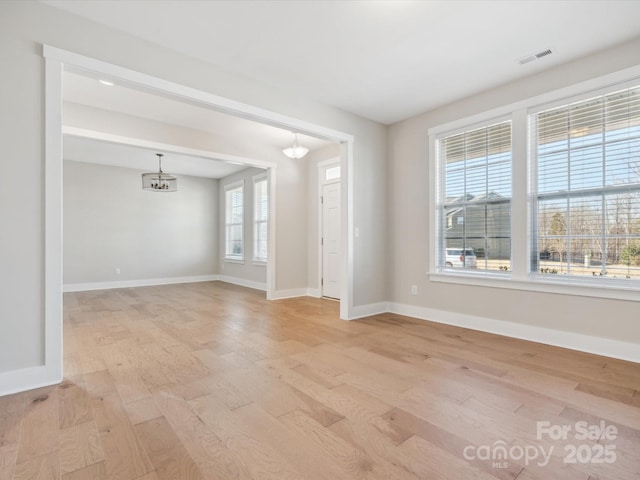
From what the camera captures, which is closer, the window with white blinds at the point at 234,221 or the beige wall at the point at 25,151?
the beige wall at the point at 25,151

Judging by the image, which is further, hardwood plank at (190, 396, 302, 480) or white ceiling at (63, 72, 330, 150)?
white ceiling at (63, 72, 330, 150)

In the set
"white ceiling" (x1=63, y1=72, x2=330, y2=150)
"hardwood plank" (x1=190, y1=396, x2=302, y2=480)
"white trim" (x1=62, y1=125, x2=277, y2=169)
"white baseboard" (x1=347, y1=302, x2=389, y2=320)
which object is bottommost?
"hardwood plank" (x1=190, y1=396, x2=302, y2=480)

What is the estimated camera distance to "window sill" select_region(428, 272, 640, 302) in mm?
2811

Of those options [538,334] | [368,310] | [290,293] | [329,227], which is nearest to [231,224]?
[290,293]

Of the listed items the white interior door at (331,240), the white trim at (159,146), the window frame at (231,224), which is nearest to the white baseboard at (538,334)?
the white interior door at (331,240)

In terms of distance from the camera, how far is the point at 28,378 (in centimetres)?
224

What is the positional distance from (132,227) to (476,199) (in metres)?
7.42

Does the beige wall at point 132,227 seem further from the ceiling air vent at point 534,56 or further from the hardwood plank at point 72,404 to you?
the ceiling air vent at point 534,56

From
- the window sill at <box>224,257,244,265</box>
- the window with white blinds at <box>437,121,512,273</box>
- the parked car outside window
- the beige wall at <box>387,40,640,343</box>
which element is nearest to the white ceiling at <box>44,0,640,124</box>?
the beige wall at <box>387,40,640,343</box>

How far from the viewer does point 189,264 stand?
8.54 metres

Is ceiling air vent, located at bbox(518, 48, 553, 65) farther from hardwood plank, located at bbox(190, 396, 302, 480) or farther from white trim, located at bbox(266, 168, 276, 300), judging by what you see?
white trim, located at bbox(266, 168, 276, 300)

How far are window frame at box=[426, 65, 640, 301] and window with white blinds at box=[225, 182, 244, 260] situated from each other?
209 inches

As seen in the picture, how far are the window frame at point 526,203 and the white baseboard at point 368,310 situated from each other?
0.94 metres

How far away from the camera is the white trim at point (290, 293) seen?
5959 mm
